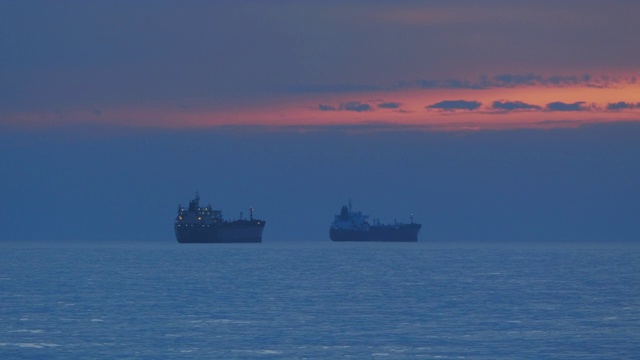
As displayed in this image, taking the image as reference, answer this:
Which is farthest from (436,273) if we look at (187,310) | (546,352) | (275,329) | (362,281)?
(546,352)

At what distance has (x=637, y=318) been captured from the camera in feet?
224

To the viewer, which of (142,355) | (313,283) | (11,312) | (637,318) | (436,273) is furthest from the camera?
(436,273)

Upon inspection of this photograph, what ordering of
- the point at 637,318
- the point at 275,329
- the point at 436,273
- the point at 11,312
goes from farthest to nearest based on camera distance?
the point at 436,273 < the point at 11,312 < the point at 637,318 < the point at 275,329

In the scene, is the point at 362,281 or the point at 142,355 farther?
the point at 362,281

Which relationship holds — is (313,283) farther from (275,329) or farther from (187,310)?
(275,329)

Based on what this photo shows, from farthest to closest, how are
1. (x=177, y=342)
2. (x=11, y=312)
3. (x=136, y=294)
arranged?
1. (x=136, y=294)
2. (x=11, y=312)
3. (x=177, y=342)

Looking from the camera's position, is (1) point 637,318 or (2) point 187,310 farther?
(2) point 187,310

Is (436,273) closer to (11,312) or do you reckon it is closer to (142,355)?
(11,312)

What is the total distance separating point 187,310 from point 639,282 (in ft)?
169

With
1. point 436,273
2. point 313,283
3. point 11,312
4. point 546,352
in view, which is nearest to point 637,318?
point 546,352

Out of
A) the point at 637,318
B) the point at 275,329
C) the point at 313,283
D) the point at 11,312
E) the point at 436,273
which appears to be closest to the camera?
the point at 275,329

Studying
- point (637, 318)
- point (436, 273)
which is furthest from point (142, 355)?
point (436, 273)

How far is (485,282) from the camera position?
11075cm

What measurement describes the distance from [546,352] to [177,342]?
16.5 m
